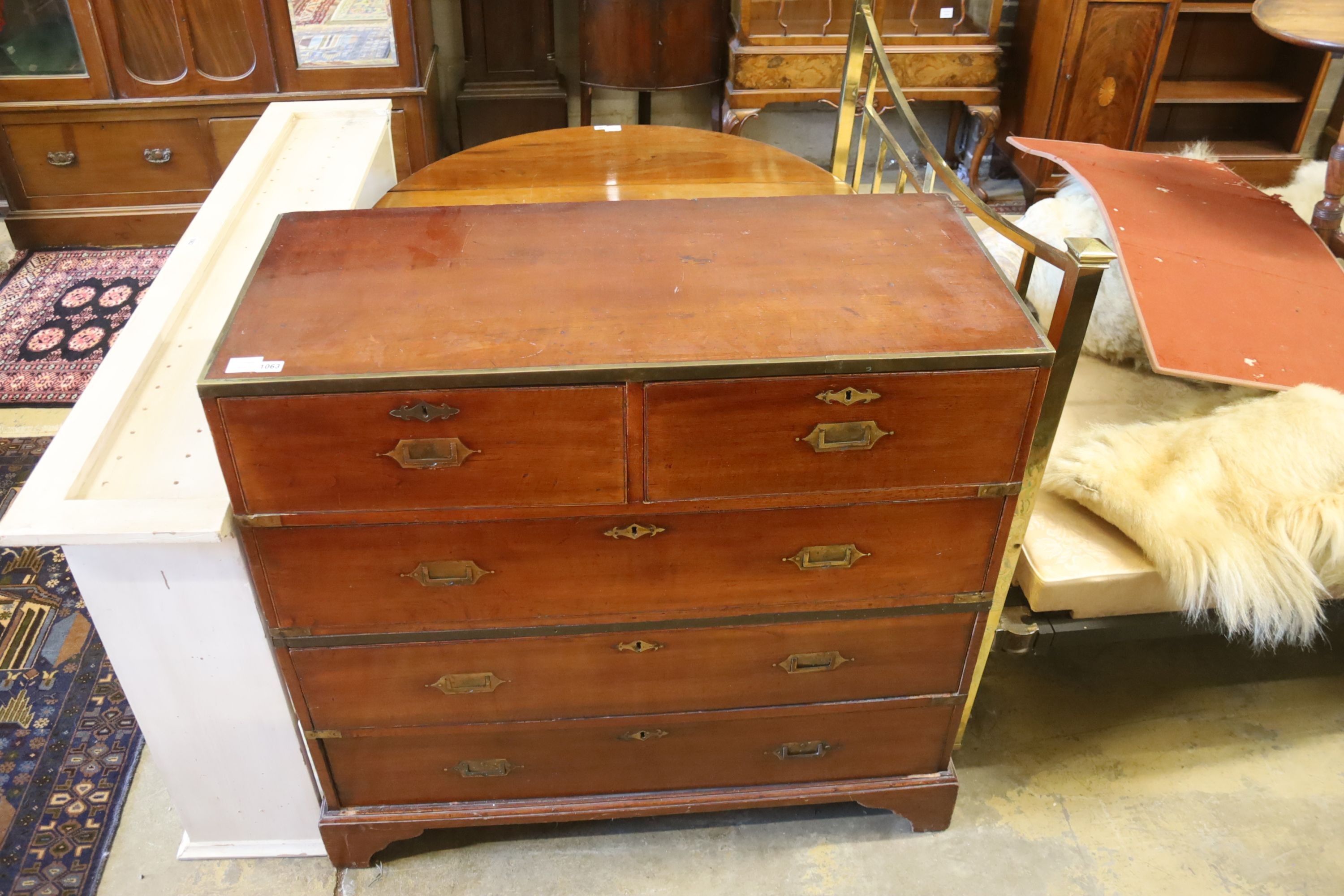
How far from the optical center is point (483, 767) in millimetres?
1724

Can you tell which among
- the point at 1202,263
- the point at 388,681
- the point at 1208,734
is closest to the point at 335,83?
the point at 388,681

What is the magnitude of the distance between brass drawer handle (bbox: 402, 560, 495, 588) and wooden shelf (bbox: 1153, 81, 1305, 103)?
3.37 metres

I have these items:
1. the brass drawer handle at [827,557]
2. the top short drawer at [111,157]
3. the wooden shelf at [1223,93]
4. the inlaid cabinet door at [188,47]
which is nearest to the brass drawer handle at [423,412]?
the brass drawer handle at [827,557]

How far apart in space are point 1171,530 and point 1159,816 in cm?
60

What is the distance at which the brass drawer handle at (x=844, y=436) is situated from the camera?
1332mm

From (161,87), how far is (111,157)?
0.32m

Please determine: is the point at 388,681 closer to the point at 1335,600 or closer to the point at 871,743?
the point at 871,743

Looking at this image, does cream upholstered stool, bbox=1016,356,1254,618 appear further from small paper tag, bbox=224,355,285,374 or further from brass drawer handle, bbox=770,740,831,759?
small paper tag, bbox=224,355,285,374

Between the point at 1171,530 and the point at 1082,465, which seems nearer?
the point at 1171,530

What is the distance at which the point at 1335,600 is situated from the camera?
1862 millimetres

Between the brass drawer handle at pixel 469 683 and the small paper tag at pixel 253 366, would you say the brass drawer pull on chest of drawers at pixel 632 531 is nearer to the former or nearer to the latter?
the brass drawer handle at pixel 469 683

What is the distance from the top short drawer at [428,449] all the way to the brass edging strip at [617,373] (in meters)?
0.01

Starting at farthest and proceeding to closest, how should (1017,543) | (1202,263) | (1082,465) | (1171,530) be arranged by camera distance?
(1202,263) < (1082,465) < (1171,530) < (1017,543)

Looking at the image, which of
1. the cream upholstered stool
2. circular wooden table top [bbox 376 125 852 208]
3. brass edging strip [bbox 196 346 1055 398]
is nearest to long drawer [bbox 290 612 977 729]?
the cream upholstered stool
